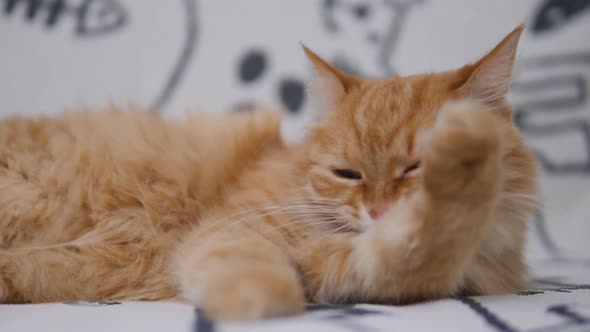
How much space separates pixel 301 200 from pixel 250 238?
0.19 m

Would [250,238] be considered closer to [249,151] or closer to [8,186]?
[249,151]

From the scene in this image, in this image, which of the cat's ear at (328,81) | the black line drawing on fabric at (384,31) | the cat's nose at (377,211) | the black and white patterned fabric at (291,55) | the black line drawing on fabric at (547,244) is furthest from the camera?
the black line drawing on fabric at (384,31)

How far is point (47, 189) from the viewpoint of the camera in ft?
4.61

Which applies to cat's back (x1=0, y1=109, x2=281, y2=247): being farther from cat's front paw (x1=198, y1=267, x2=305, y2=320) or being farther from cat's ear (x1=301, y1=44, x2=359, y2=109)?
cat's front paw (x1=198, y1=267, x2=305, y2=320)

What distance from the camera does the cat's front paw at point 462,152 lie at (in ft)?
2.70

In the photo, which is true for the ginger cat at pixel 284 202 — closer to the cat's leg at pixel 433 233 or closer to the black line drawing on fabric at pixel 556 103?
the cat's leg at pixel 433 233

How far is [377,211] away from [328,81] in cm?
43

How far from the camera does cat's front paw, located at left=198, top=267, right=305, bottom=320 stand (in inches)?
33.5

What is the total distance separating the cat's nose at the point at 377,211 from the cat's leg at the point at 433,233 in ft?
0.11

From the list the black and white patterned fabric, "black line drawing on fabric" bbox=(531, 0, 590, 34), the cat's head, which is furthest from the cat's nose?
"black line drawing on fabric" bbox=(531, 0, 590, 34)

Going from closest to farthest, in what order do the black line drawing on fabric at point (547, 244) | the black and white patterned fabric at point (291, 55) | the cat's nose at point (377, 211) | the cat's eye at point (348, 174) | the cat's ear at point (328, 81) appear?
the cat's nose at point (377, 211), the cat's eye at point (348, 174), the cat's ear at point (328, 81), the black line drawing on fabric at point (547, 244), the black and white patterned fabric at point (291, 55)

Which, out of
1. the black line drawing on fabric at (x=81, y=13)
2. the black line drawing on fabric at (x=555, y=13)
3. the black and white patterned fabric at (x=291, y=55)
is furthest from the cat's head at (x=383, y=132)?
the black line drawing on fabric at (x=81, y=13)

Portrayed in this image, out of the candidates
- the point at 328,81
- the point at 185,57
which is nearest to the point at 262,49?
the point at 185,57

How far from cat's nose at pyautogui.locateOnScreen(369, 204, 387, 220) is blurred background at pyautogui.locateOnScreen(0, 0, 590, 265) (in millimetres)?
1199
